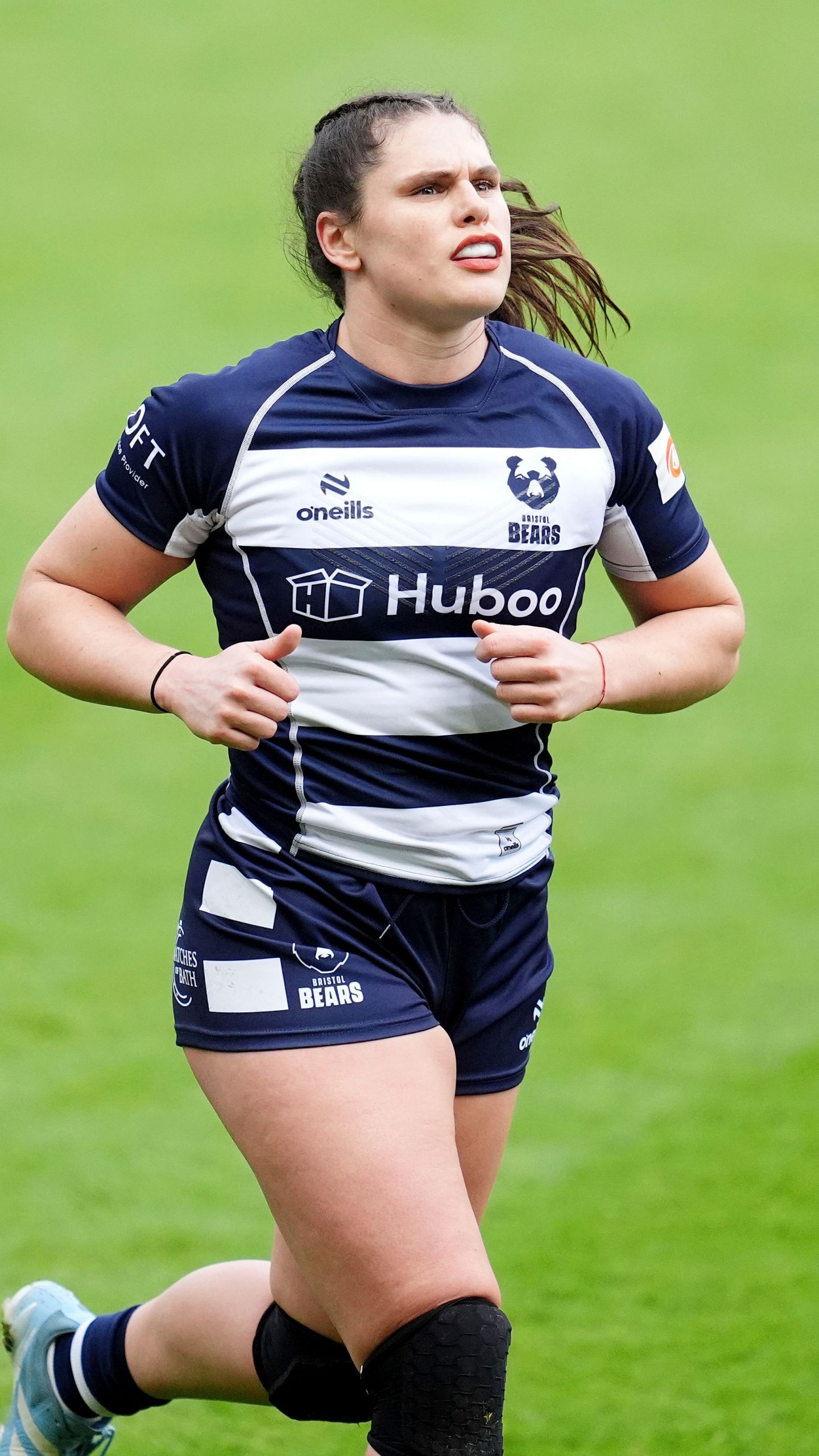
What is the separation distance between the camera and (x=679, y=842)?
686 cm

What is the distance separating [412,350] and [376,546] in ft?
0.94

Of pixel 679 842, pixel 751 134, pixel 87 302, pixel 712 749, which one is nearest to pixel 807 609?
pixel 712 749

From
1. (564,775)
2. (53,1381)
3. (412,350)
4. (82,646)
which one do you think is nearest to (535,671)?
(412,350)

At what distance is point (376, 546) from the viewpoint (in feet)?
8.20

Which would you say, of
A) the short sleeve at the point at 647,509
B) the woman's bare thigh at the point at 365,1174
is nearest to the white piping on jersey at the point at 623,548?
the short sleeve at the point at 647,509

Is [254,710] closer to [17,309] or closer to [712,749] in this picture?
[712,749]

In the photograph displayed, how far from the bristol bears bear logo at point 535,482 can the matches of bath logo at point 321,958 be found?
0.64 meters

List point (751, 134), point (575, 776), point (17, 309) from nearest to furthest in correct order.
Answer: point (575, 776) < point (17, 309) < point (751, 134)

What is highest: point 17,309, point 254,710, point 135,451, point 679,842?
point 17,309

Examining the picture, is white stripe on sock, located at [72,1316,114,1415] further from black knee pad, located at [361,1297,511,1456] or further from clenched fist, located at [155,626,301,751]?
clenched fist, located at [155,626,301,751]

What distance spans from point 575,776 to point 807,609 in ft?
5.95

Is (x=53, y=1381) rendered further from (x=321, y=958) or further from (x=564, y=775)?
(x=564, y=775)

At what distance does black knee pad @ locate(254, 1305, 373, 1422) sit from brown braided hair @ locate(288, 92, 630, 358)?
4.87 ft

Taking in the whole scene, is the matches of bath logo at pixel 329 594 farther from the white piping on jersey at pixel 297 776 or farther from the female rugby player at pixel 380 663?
the white piping on jersey at pixel 297 776
